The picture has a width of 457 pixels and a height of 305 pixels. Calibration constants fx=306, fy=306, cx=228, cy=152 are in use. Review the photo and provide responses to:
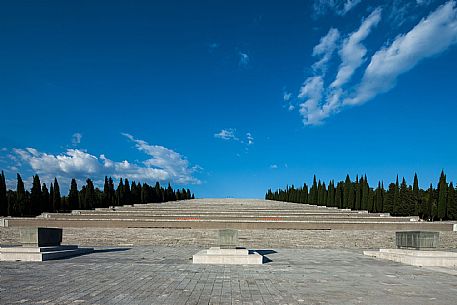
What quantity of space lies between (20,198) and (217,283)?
40.2 metres

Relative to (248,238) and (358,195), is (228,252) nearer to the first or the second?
(248,238)

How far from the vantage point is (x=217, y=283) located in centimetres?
777

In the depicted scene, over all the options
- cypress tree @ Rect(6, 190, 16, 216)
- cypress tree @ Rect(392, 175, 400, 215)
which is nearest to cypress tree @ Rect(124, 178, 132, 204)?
cypress tree @ Rect(6, 190, 16, 216)

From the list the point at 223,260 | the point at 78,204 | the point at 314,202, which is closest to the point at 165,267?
the point at 223,260

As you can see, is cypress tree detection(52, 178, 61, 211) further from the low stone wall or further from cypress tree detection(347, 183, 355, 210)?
cypress tree detection(347, 183, 355, 210)

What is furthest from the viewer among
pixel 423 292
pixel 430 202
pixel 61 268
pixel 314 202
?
pixel 314 202

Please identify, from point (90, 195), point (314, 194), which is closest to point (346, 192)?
point (314, 194)

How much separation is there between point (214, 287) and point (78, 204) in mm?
43315

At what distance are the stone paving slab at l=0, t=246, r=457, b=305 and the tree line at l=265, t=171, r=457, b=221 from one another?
34.4m

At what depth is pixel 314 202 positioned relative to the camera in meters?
52.1

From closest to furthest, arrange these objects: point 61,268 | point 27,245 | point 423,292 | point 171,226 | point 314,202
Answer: point 423,292
point 61,268
point 27,245
point 171,226
point 314,202

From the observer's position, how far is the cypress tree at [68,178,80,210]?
43.9m

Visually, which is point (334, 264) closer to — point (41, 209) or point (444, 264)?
point (444, 264)

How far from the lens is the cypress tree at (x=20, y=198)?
38.0m
